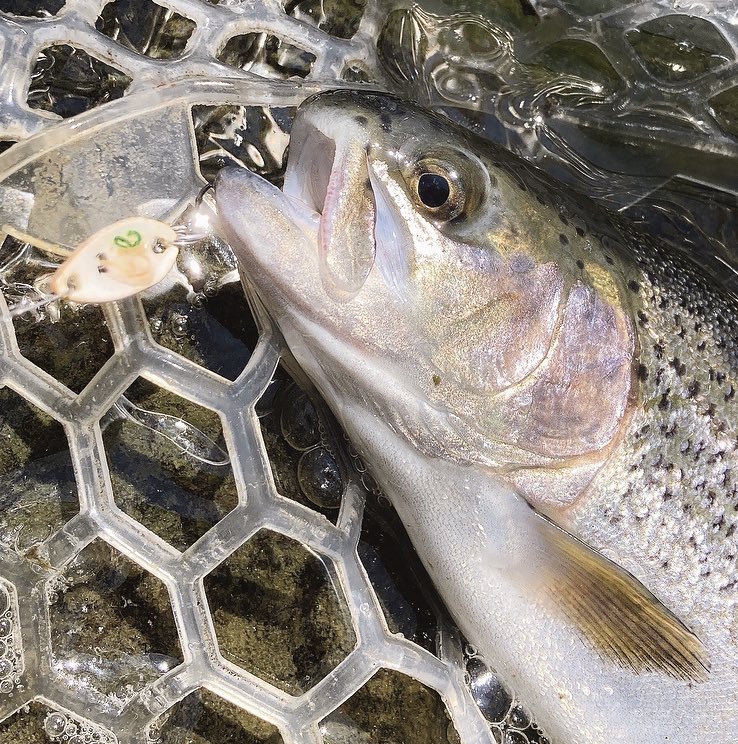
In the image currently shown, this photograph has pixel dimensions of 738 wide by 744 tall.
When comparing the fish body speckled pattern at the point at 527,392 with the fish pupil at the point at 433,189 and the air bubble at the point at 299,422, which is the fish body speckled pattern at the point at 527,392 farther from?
the air bubble at the point at 299,422

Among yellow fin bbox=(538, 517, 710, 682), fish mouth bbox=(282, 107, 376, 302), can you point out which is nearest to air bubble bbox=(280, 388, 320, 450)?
fish mouth bbox=(282, 107, 376, 302)

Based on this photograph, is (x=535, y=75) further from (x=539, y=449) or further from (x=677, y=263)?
(x=539, y=449)

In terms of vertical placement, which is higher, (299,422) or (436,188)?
(436,188)

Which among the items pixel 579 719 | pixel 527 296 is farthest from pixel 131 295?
pixel 579 719


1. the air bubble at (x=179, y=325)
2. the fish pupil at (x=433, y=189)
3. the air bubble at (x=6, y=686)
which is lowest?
the air bubble at (x=6, y=686)

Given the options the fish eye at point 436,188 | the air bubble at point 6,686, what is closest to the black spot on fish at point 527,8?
the fish eye at point 436,188

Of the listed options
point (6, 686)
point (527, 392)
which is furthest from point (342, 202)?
point (6, 686)

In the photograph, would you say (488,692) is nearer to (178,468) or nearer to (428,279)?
(178,468)
